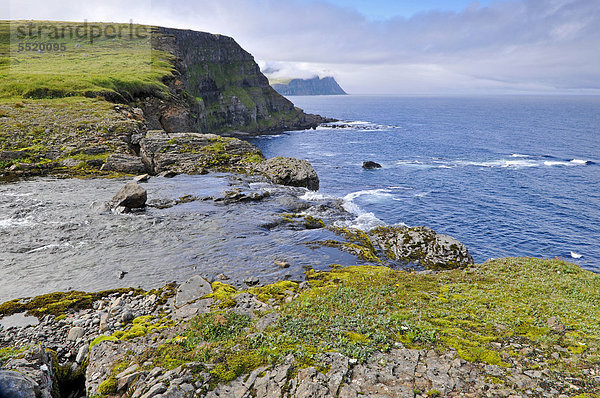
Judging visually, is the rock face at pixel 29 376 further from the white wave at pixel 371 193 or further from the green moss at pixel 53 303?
the white wave at pixel 371 193

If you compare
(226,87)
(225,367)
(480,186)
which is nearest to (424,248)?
(225,367)

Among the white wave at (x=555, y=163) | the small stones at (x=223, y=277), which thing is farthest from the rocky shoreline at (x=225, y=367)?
the white wave at (x=555, y=163)

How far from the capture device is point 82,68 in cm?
8719

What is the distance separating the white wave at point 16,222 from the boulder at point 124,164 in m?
17.5

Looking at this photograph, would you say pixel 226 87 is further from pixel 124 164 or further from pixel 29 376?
pixel 29 376

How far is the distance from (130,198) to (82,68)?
75614mm

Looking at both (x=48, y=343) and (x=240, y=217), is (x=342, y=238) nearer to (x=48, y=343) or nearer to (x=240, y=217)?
(x=240, y=217)

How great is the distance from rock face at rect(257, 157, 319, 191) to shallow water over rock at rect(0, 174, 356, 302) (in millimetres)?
9553

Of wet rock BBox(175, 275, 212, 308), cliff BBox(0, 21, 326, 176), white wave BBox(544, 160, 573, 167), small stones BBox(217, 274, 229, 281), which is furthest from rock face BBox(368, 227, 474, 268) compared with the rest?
white wave BBox(544, 160, 573, 167)

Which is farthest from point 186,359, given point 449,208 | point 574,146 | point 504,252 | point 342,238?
point 574,146

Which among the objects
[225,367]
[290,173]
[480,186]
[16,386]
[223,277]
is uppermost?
[290,173]

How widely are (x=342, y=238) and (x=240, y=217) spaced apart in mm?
11441

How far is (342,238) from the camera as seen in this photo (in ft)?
105

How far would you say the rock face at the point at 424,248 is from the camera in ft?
95.7
